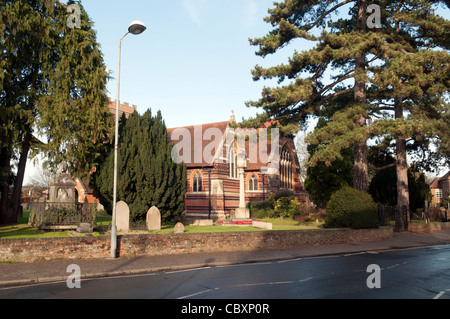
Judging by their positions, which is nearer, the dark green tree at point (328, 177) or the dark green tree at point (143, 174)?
the dark green tree at point (143, 174)

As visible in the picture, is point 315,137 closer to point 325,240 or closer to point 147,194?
point 325,240

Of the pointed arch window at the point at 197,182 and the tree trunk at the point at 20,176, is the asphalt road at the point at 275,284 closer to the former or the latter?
the tree trunk at the point at 20,176

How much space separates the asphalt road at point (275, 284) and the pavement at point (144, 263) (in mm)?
682

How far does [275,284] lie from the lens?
912 centimetres

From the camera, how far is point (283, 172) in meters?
42.7

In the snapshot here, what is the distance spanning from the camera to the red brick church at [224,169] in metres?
35.6

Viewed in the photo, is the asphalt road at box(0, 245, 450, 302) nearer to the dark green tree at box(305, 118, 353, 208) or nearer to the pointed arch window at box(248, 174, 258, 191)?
the dark green tree at box(305, 118, 353, 208)

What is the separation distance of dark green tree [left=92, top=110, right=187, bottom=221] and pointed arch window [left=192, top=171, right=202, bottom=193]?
48.2 feet

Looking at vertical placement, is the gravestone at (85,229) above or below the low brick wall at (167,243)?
above

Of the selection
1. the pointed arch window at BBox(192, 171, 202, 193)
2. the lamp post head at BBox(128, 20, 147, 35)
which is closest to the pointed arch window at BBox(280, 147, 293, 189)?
the pointed arch window at BBox(192, 171, 202, 193)

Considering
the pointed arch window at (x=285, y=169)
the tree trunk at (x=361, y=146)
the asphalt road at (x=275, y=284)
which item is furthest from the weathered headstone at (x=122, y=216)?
the pointed arch window at (x=285, y=169)

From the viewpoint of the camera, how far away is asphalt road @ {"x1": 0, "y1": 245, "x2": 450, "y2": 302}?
796cm
